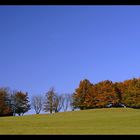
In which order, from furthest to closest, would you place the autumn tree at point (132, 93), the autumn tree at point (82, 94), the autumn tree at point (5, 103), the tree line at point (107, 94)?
the autumn tree at point (82, 94) → the tree line at point (107, 94) → the autumn tree at point (132, 93) → the autumn tree at point (5, 103)

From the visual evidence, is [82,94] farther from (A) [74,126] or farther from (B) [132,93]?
(A) [74,126]

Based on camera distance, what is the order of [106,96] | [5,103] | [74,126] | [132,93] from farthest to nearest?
[106,96], [132,93], [5,103], [74,126]

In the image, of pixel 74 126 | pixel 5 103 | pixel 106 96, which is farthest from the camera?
pixel 106 96

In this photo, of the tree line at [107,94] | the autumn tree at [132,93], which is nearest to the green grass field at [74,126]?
the autumn tree at [132,93]

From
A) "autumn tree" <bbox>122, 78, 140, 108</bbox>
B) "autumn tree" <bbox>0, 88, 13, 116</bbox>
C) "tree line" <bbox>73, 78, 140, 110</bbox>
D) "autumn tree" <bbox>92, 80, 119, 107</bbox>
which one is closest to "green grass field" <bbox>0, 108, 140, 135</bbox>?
"autumn tree" <bbox>0, 88, 13, 116</bbox>

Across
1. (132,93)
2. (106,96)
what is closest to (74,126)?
(132,93)

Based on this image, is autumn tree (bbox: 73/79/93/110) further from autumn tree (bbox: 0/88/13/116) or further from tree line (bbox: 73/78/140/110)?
autumn tree (bbox: 0/88/13/116)

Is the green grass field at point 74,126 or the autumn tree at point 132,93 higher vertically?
the autumn tree at point 132,93

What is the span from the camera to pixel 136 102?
38.8 m

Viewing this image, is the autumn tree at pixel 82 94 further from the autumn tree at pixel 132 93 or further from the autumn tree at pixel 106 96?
the autumn tree at pixel 132 93

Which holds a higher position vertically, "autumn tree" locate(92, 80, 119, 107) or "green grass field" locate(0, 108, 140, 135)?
"autumn tree" locate(92, 80, 119, 107)

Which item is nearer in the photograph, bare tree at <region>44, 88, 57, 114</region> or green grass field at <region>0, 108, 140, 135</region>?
green grass field at <region>0, 108, 140, 135</region>

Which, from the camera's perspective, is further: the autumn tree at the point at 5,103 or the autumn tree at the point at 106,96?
the autumn tree at the point at 106,96
